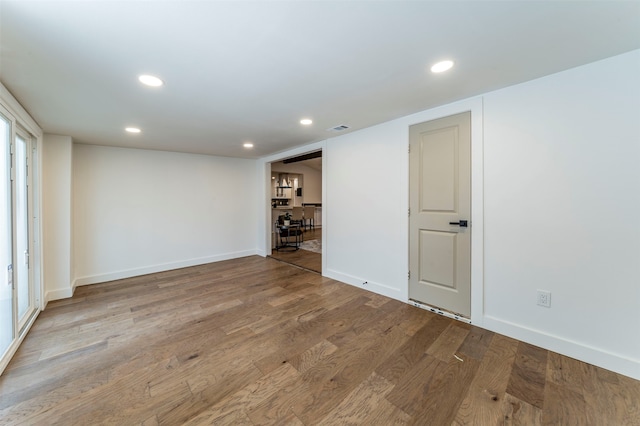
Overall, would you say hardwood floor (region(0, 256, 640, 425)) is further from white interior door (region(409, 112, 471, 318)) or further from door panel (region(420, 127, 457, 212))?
door panel (region(420, 127, 457, 212))

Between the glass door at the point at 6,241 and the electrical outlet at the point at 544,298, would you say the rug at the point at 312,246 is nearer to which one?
the electrical outlet at the point at 544,298

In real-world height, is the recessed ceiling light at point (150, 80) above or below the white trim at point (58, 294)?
above

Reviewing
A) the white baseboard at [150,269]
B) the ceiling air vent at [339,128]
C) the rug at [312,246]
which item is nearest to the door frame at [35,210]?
the white baseboard at [150,269]

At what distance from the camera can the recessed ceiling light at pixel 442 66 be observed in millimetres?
1765

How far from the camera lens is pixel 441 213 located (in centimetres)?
266

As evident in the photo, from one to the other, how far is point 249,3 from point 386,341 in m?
2.60

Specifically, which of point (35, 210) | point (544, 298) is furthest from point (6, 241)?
point (544, 298)

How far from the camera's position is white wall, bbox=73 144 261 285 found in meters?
3.90

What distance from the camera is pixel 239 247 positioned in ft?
18.3

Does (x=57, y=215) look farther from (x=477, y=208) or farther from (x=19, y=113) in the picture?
(x=477, y=208)

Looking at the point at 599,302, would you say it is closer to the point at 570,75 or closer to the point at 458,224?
the point at 458,224

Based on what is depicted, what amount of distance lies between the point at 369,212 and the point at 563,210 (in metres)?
1.93

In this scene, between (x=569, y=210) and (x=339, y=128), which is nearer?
(x=569, y=210)

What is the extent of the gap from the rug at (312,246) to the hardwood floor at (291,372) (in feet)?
11.2
